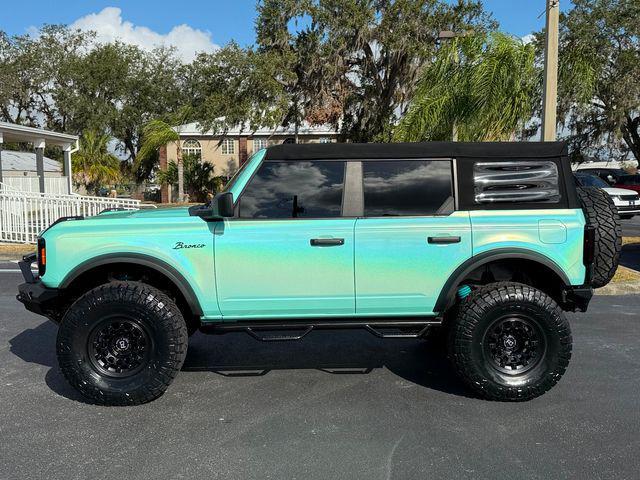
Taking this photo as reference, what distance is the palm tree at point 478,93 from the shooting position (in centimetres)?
1281

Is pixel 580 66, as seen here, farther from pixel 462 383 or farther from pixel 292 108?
pixel 292 108

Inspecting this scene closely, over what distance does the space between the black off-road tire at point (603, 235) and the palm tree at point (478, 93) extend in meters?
8.45

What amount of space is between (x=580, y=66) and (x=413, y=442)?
12289 millimetres

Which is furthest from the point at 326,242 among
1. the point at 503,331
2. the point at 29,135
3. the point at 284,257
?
the point at 29,135

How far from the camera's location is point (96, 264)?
443cm

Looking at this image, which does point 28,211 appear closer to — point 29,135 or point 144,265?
point 29,135

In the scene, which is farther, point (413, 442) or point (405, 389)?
point (405, 389)

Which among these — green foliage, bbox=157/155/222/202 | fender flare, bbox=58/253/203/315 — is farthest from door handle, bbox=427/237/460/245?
green foliage, bbox=157/155/222/202

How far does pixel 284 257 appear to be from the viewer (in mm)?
4453

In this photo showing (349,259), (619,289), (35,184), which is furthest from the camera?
(35,184)

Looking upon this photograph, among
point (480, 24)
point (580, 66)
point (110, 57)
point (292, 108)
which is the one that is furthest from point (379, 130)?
point (110, 57)

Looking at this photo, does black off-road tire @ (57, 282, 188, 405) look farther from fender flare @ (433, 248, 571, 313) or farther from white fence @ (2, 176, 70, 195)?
white fence @ (2, 176, 70, 195)

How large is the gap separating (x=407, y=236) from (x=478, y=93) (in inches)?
373

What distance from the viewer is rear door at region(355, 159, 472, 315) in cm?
446
